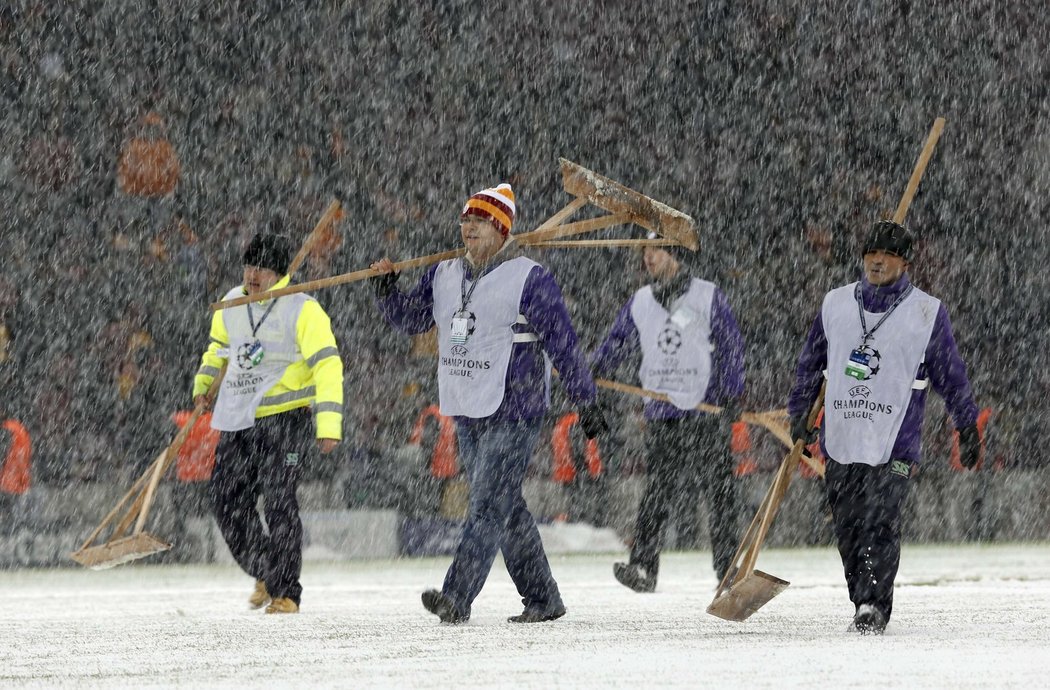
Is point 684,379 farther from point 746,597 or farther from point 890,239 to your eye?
point 890,239

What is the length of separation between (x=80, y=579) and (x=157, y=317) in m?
2.64

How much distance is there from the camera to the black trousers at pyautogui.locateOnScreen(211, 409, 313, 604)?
773 centimetres

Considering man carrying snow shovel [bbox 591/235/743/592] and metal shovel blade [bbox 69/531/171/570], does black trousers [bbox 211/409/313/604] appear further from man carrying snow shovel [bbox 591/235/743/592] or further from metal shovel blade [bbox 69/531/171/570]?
man carrying snow shovel [bbox 591/235/743/592]

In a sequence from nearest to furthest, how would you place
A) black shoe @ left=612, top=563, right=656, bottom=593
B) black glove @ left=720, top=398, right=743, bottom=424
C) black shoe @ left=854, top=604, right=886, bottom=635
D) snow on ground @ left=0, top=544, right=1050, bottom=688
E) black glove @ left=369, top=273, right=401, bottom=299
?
1. snow on ground @ left=0, top=544, right=1050, bottom=688
2. black shoe @ left=854, top=604, right=886, bottom=635
3. black glove @ left=369, top=273, right=401, bottom=299
4. black shoe @ left=612, top=563, right=656, bottom=593
5. black glove @ left=720, top=398, right=743, bottom=424

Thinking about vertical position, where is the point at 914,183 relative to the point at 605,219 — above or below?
above

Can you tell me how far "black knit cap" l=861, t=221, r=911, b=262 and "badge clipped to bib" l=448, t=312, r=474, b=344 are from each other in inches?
58.1

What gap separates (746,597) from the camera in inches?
271

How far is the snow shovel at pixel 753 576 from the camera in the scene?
6.86 m

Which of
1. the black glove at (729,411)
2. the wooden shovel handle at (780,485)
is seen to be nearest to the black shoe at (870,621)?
the wooden shovel handle at (780,485)

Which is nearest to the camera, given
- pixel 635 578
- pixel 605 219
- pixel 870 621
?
pixel 870 621

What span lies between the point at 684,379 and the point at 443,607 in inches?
108

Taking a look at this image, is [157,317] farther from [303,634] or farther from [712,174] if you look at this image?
[303,634]

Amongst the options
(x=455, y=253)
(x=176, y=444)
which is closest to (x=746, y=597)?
(x=455, y=253)

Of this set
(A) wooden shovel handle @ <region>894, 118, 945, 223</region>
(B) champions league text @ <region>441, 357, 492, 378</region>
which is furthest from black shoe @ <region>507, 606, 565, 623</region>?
(A) wooden shovel handle @ <region>894, 118, 945, 223</region>
